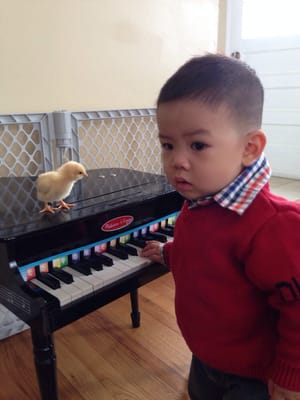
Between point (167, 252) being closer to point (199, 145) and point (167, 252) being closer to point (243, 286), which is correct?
point (243, 286)

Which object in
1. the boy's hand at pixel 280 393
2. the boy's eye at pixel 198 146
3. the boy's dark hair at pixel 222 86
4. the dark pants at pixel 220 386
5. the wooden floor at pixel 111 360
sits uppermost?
the boy's dark hair at pixel 222 86

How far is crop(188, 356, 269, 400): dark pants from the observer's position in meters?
0.69

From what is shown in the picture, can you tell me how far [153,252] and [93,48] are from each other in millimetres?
1141

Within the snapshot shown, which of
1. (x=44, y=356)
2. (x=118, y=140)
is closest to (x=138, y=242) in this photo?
(x=44, y=356)

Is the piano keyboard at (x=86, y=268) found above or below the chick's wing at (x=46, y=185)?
below

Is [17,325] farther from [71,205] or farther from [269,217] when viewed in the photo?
[269,217]

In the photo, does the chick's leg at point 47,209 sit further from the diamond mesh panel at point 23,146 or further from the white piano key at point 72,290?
the diamond mesh panel at point 23,146

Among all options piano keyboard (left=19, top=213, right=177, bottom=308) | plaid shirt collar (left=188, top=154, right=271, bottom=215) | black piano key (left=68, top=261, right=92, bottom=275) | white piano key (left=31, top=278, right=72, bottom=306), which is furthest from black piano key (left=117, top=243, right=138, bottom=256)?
plaid shirt collar (left=188, top=154, right=271, bottom=215)

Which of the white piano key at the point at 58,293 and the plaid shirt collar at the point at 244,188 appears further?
the white piano key at the point at 58,293

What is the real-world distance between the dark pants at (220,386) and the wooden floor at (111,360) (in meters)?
0.51

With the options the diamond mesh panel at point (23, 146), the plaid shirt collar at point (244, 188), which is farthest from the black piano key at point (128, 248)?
the diamond mesh panel at point (23, 146)

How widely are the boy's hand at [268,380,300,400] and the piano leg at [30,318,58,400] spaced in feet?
1.50

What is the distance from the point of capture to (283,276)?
55cm

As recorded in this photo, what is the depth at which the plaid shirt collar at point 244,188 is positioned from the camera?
1.91 ft
